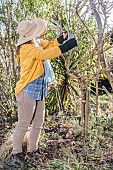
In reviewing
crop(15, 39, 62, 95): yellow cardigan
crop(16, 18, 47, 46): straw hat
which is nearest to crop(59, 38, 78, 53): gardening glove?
crop(15, 39, 62, 95): yellow cardigan

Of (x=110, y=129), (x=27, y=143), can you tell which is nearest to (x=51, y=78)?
(x=27, y=143)

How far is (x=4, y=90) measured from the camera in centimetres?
503

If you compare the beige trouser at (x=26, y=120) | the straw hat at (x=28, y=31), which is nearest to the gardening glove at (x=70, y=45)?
the straw hat at (x=28, y=31)

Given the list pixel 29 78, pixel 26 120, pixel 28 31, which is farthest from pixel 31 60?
pixel 26 120

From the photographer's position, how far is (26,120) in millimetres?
3451

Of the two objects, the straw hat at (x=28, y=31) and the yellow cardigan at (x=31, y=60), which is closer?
the yellow cardigan at (x=31, y=60)

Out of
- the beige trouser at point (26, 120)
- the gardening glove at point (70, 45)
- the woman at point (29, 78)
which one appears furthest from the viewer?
the beige trouser at point (26, 120)

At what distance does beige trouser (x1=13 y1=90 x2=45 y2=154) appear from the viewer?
3393 mm

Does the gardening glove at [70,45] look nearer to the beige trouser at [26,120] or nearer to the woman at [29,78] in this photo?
the woman at [29,78]

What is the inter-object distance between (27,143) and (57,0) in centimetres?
222

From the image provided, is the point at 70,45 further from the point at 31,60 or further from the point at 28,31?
the point at 28,31

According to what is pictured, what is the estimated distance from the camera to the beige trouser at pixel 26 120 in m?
3.39

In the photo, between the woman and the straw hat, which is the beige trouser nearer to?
the woman

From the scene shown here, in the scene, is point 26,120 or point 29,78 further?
point 26,120
